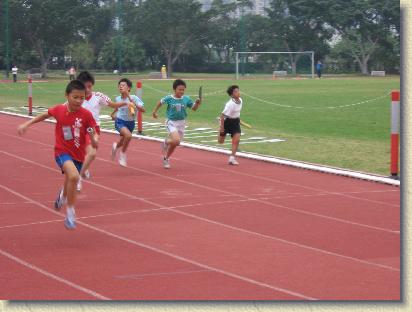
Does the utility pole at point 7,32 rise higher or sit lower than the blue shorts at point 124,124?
higher

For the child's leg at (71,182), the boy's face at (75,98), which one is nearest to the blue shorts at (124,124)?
the boy's face at (75,98)

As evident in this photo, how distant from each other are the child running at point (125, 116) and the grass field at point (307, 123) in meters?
3.21

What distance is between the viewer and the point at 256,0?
89312 millimetres

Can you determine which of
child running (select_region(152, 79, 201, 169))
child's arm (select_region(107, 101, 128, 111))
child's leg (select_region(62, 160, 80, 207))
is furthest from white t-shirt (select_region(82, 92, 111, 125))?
child's leg (select_region(62, 160, 80, 207))

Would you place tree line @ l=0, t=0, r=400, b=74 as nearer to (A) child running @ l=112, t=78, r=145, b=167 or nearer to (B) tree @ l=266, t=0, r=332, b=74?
(B) tree @ l=266, t=0, r=332, b=74

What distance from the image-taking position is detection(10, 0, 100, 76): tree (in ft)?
225

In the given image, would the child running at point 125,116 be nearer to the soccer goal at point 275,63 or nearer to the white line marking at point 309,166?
the white line marking at point 309,166

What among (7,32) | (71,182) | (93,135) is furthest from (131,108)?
(7,32)

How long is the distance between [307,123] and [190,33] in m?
53.9

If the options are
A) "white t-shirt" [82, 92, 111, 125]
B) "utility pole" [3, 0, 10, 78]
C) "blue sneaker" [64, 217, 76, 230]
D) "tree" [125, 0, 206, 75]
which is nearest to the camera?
"blue sneaker" [64, 217, 76, 230]

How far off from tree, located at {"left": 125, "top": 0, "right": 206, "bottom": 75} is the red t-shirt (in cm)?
6668

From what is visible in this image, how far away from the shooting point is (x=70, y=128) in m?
10.2

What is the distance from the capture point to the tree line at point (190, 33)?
70.4 metres

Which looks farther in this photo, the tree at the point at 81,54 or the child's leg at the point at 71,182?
the tree at the point at 81,54
